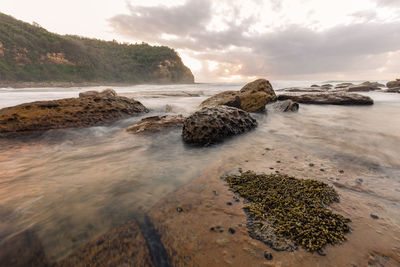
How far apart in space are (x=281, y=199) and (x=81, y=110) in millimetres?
5641

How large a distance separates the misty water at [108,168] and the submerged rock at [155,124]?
0.97 feet

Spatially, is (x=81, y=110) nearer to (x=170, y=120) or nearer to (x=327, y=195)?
(x=170, y=120)

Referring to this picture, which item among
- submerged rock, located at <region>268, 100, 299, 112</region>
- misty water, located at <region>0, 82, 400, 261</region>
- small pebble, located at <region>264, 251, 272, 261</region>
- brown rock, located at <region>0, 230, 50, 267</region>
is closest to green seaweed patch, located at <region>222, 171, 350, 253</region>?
small pebble, located at <region>264, 251, 272, 261</region>

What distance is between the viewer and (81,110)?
513 centimetres

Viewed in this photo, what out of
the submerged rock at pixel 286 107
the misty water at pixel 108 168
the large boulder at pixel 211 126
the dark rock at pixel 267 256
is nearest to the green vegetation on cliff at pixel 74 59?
the misty water at pixel 108 168

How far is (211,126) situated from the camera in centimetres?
358

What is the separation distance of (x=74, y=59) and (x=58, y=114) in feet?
206

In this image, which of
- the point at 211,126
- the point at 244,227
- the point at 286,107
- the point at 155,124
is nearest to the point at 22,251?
the point at 244,227

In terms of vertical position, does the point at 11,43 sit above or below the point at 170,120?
above

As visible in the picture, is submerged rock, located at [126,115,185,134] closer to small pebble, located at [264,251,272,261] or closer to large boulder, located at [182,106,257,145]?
large boulder, located at [182,106,257,145]

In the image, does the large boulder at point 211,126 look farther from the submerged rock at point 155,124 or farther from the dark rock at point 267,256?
the dark rock at point 267,256

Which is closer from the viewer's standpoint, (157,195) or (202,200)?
(202,200)

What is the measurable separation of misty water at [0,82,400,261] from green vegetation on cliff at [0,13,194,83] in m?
54.5

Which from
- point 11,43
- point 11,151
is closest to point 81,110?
point 11,151
